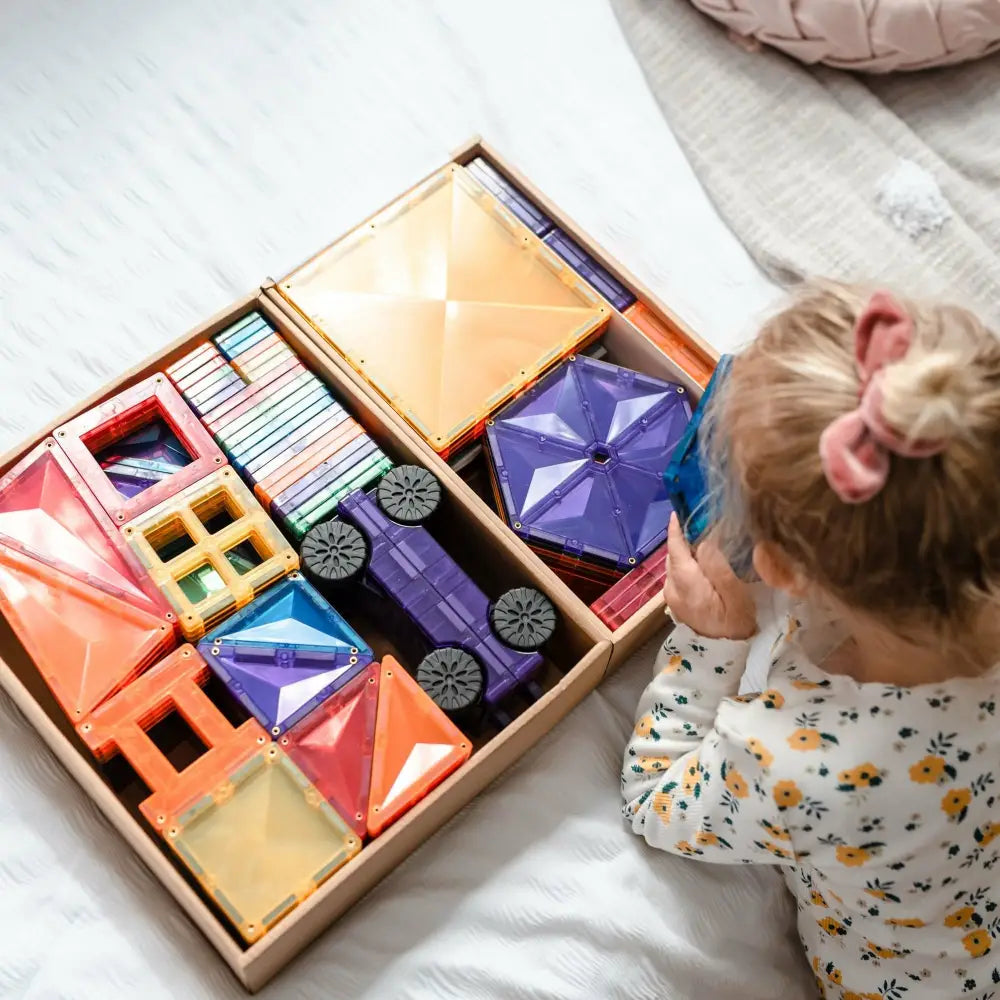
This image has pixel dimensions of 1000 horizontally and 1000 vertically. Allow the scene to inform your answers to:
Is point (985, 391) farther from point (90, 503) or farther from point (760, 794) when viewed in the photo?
point (90, 503)

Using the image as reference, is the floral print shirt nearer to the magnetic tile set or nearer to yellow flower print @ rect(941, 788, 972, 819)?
yellow flower print @ rect(941, 788, 972, 819)

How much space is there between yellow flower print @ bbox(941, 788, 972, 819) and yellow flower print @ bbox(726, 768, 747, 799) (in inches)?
4.8

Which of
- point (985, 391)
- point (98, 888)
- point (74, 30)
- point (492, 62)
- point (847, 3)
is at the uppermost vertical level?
point (74, 30)

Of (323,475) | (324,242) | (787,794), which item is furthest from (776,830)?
(324,242)

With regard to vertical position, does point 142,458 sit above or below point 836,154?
above

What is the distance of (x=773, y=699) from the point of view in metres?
0.74

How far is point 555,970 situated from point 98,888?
35 centimetres

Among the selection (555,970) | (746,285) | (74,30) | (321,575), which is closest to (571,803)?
(555,970)

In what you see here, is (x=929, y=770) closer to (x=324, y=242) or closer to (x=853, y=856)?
(x=853, y=856)

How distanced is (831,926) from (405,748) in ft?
1.10

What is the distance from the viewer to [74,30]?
1.23 m

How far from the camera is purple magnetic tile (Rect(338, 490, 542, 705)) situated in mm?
893

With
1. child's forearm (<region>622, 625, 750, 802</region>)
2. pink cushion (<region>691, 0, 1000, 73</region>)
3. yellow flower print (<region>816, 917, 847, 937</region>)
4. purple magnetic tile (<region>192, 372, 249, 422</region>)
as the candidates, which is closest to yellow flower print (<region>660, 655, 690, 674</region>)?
child's forearm (<region>622, 625, 750, 802</region>)

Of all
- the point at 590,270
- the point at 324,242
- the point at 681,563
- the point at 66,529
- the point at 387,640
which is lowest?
the point at 681,563
